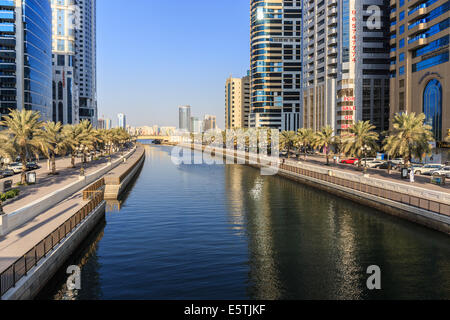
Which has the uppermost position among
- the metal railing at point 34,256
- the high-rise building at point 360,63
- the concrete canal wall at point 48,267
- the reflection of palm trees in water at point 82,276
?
the high-rise building at point 360,63

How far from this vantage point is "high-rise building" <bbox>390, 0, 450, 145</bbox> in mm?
67562

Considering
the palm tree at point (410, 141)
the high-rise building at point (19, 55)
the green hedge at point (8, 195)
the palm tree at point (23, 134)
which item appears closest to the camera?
the green hedge at point (8, 195)

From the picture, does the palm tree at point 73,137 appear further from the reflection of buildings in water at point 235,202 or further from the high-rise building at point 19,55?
the high-rise building at point 19,55

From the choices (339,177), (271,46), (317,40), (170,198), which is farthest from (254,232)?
(271,46)

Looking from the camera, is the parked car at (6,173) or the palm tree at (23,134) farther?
the parked car at (6,173)

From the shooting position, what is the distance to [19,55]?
11031cm

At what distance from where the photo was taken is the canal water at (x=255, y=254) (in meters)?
20.6

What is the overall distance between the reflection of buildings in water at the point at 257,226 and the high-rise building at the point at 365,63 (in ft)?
171

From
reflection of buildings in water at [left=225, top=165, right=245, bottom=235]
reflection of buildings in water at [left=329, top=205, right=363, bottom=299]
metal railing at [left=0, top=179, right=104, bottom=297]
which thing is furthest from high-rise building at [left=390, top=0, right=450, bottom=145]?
metal railing at [left=0, top=179, right=104, bottom=297]

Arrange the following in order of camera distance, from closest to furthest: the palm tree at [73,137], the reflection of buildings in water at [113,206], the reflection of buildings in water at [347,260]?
the reflection of buildings in water at [347,260] → the reflection of buildings in water at [113,206] → the palm tree at [73,137]

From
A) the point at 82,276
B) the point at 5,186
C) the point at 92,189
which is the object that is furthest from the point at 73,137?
the point at 82,276

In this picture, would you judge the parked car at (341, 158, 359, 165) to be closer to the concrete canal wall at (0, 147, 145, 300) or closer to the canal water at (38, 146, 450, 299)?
the canal water at (38, 146, 450, 299)

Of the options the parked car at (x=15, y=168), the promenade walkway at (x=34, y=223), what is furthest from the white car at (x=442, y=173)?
the parked car at (x=15, y=168)

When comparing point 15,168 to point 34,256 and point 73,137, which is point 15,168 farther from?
point 34,256
